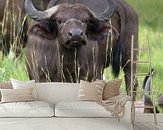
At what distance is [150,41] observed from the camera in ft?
29.6

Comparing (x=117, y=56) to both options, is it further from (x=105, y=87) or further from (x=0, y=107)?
(x=0, y=107)

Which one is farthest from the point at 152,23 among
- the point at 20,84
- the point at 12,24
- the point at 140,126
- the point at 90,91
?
the point at 20,84

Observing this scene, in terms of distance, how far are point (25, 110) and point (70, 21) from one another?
1.23 m

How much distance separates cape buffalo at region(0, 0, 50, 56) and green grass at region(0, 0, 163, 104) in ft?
1.18

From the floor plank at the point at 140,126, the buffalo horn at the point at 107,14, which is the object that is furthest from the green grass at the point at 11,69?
the floor plank at the point at 140,126

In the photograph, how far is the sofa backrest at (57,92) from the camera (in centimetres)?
498

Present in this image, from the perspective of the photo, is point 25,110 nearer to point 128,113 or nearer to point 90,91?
point 90,91

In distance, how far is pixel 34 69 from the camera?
225 inches

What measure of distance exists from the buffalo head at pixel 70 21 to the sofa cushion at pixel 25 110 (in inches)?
37.1

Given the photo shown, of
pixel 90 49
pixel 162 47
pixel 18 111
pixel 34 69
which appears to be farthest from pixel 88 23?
pixel 162 47

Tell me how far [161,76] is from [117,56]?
0.69 metres

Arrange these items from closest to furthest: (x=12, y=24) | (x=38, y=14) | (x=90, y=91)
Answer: (x=90, y=91) → (x=38, y=14) → (x=12, y=24)

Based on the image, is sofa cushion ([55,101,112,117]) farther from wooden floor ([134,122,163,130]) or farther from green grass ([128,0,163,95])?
green grass ([128,0,163,95])

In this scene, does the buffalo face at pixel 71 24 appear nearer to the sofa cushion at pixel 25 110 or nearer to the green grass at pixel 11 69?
the green grass at pixel 11 69
